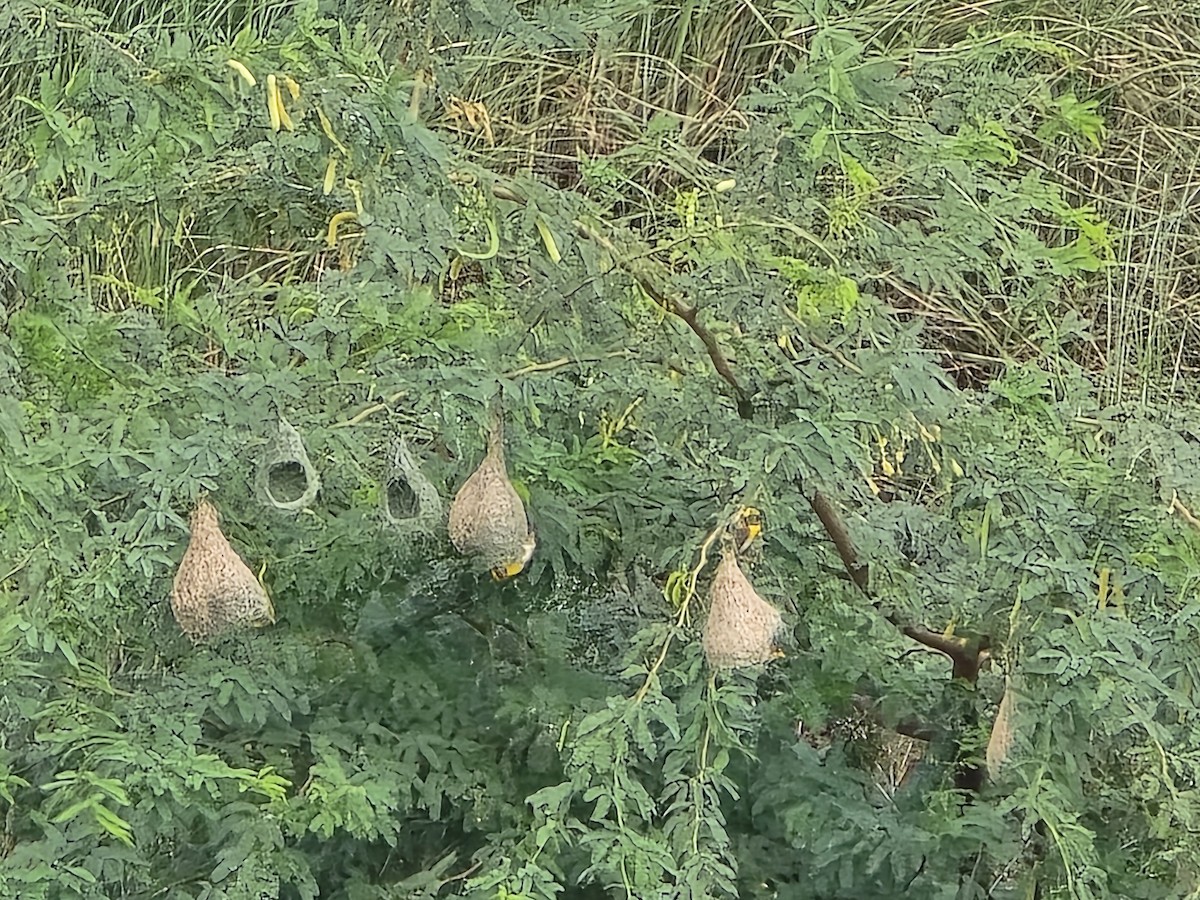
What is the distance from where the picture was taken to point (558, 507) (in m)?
1.47

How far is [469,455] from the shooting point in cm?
141

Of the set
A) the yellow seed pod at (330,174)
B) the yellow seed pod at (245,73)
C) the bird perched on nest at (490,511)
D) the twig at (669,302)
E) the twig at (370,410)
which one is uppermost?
the yellow seed pod at (245,73)

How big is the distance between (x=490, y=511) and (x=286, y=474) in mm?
204

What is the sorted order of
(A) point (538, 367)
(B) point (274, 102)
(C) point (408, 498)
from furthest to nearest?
(C) point (408, 498), (A) point (538, 367), (B) point (274, 102)

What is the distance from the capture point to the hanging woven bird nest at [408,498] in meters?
1.34

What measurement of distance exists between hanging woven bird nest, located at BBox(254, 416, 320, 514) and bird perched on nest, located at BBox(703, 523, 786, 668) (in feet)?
1.17

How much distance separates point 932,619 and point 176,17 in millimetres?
2044

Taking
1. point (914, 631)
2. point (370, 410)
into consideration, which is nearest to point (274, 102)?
point (370, 410)

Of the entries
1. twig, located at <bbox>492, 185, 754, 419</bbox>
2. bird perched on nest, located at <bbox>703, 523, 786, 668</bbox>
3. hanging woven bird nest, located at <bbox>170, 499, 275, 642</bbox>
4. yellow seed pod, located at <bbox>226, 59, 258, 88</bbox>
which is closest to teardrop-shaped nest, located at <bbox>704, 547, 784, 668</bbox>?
bird perched on nest, located at <bbox>703, 523, 786, 668</bbox>

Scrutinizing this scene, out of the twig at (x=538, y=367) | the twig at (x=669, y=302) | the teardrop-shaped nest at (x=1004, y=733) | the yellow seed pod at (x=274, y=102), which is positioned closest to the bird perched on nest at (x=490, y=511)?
the twig at (x=538, y=367)

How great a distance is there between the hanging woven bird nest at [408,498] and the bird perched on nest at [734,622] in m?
0.30

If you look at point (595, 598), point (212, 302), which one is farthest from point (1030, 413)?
point (212, 302)

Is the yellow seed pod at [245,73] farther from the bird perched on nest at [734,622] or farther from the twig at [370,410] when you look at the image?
the bird perched on nest at [734,622]

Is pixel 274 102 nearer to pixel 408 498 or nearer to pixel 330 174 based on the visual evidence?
pixel 330 174
